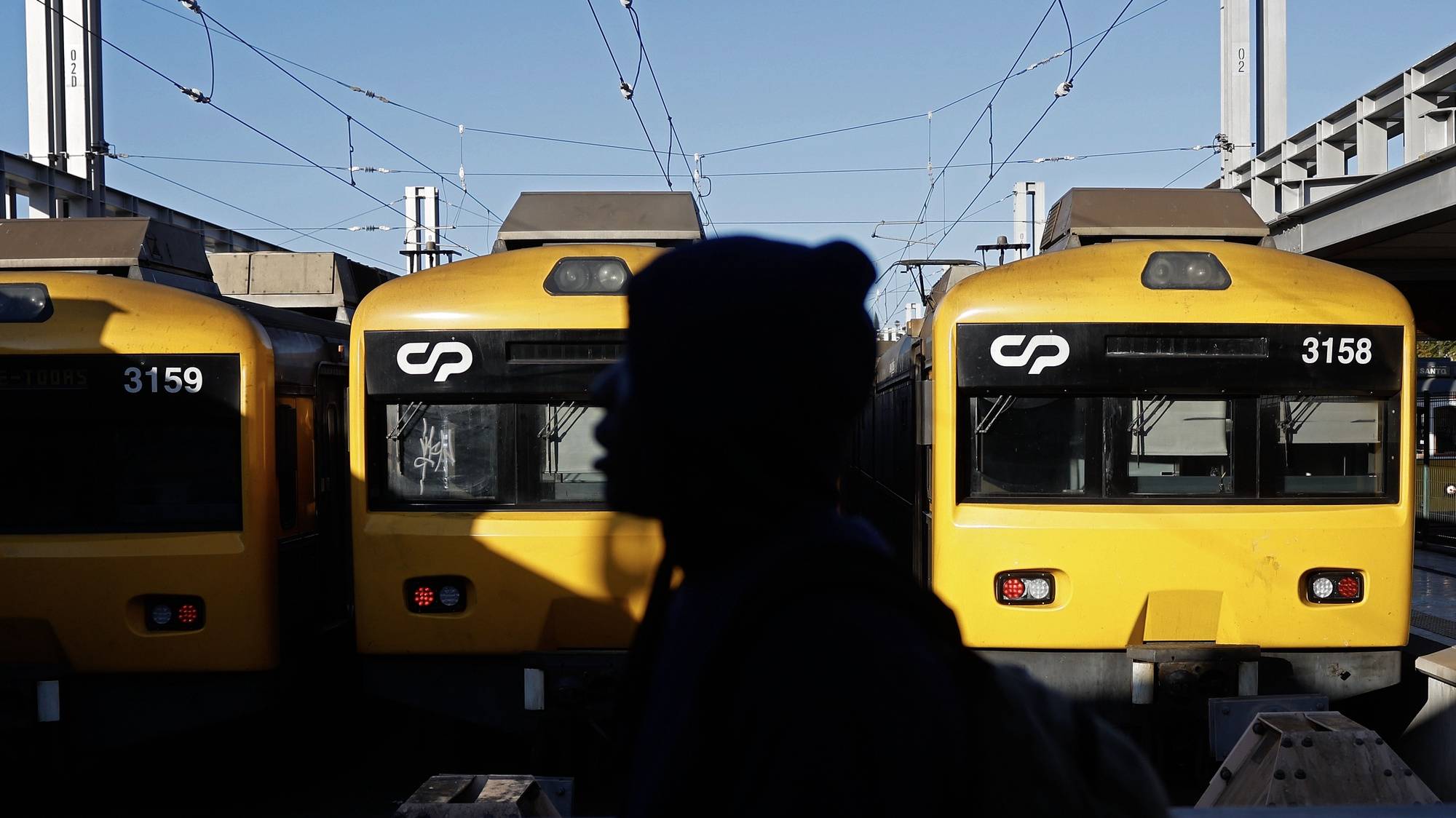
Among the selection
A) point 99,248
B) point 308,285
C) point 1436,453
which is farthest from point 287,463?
point 1436,453

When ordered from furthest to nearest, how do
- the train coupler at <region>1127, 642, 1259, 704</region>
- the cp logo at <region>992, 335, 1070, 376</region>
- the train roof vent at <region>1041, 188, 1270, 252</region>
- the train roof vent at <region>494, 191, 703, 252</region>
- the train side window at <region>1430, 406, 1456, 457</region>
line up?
1. the train side window at <region>1430, 406, 1456, 457</region>
2. the train roof vent at <region>1041, 188, 1270, 252</region>
3. the train roof vent at <region>494, 191, 703, 252</region>
4. the cp logo at <region>992, 335, 1070, 376</region>
5. the train coupler at <region>1127, 642, 1259, 704</region>

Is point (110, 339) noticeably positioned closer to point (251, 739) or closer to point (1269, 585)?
point (251, 739)

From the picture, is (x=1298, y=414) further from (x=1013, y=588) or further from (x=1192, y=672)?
(x=1013, y=588)

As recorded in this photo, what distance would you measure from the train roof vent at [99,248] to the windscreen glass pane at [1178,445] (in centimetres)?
535

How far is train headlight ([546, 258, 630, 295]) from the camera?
5.91 meters

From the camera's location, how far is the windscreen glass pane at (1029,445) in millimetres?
5742

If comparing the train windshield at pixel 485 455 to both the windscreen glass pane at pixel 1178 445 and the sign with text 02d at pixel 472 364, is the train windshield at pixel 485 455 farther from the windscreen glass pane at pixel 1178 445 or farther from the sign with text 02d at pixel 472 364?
the windscreen glass pane at pixel 1178 445

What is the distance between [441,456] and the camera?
5883 millimetres

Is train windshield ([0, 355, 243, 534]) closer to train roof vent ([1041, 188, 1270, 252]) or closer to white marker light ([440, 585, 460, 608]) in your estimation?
white marker light ([440, 585, 460, 608])

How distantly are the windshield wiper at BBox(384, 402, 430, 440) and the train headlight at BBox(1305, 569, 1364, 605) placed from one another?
13.6 feet

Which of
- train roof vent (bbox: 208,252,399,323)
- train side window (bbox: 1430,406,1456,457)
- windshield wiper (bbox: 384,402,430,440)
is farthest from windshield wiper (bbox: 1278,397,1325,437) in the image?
train side window (bbox: 1430,406,1456,457)

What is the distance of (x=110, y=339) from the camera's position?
5793 mm

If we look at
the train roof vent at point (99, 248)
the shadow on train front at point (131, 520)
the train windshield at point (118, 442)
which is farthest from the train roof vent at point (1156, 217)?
the train roof vent at point (99, 248)

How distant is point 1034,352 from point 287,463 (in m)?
3.66
